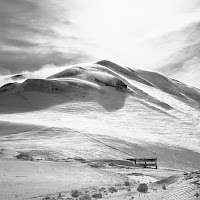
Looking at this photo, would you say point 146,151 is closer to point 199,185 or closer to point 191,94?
point 199,185

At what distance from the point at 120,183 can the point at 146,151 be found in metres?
28.1

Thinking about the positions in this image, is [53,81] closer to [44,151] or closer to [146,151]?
[146,151]

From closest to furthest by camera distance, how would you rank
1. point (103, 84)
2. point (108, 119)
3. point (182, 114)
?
1. point (108, 119)
2. point (182, 114)
3. point (103, 84)

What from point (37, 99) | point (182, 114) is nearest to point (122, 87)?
point (182, 114)

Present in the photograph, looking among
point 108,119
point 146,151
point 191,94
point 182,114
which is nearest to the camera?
point 146,151

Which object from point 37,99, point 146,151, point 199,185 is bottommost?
point 146,151

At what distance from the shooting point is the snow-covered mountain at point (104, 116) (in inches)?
1571

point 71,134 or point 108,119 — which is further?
point 108,119

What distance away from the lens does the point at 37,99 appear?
74312 mm

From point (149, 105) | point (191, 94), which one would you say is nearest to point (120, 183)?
point (149, 105)

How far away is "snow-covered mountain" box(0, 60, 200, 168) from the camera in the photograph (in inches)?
1571

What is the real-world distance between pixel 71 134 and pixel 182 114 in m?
43.0

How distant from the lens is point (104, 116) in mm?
67062

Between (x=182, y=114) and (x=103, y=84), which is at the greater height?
(x=103, y=84)
